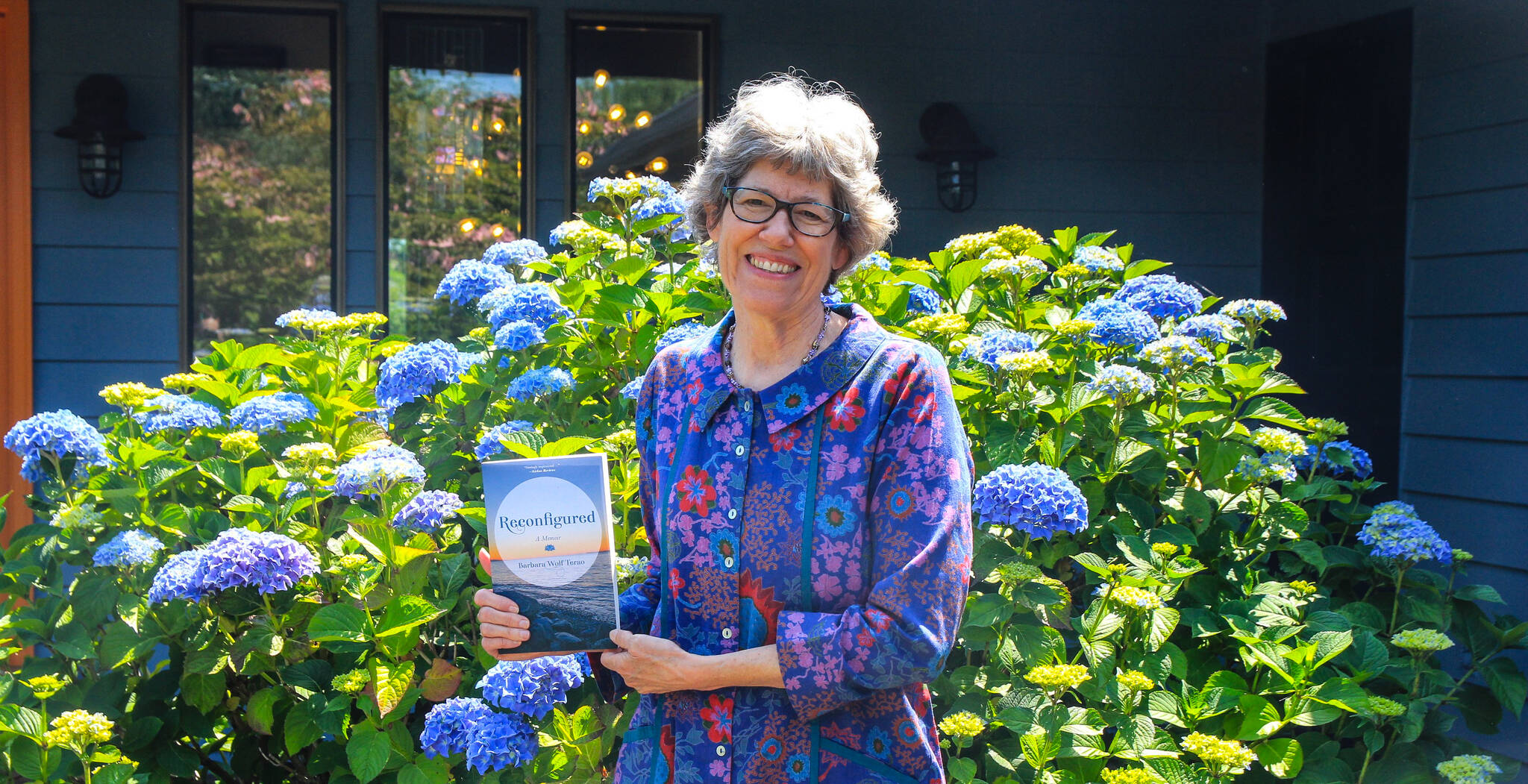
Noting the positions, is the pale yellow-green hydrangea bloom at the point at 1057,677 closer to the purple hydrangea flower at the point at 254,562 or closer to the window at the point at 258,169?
the purple hydrangea flower at the point at 254,562

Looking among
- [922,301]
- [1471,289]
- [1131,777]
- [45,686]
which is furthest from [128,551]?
[1471,289]

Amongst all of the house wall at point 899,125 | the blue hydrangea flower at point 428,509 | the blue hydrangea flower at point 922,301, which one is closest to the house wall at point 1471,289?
the house wall at point 899,125

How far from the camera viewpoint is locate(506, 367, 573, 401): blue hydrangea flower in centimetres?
208

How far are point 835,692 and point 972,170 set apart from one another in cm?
353

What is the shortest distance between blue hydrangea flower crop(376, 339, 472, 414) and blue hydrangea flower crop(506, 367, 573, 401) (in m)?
0.13

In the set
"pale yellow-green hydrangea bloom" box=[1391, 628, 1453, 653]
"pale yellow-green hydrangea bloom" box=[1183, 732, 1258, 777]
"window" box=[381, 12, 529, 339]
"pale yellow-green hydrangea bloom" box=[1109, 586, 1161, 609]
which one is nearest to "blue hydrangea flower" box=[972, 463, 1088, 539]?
"pale yellow-green hydrangea bloom" box=[1109, 586, 1161, 609]

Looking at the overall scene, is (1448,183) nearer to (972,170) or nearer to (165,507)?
(972,170)

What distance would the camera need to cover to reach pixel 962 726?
1.69 metres

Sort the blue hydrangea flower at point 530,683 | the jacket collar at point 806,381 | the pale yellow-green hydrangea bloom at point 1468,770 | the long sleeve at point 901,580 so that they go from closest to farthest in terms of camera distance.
Result: 1. the long sleeve at point 901,580
2. the jacket collar at point 806,381
3. the blue hydrangea flower at point 530,683
4. the pale yellow-green hydrangea bloom at point 1468,770

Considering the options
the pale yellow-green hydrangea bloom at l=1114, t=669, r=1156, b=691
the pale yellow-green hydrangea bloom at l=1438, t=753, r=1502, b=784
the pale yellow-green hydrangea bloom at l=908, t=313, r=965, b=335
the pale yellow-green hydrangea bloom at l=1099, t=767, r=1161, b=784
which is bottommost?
the pale yellow-green hydrangea bloom at l=1438, t=753, r=1502, b=784

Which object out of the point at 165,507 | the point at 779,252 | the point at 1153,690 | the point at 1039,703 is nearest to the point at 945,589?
the point at 779,252

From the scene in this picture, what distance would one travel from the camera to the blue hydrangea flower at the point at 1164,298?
2318 millimetres

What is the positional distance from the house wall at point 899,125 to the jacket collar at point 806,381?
308cm

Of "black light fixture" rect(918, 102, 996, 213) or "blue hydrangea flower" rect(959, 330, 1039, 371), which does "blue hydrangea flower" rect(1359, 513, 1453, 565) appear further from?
"black light fixture" rect(918, 102, 996, 213)
